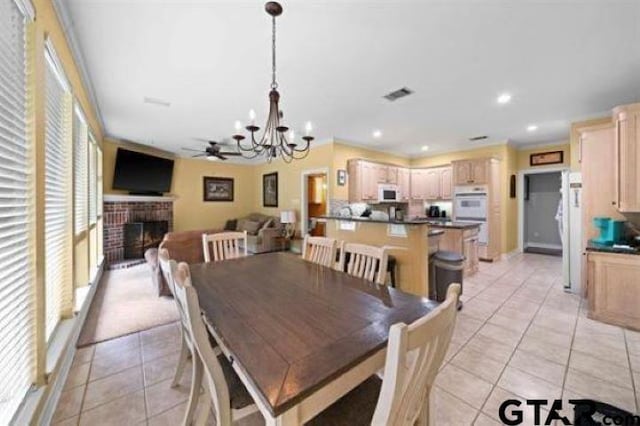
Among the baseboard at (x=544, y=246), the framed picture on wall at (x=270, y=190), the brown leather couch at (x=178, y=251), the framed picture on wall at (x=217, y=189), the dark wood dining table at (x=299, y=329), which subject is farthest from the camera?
the framed picture on wall at (x=217, y=189)

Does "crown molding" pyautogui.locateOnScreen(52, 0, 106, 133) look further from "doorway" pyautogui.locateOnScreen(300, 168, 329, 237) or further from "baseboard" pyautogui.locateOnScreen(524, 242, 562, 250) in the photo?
"baseboard" pyautogui.locateOnScreen(524, 242, 562, 250)

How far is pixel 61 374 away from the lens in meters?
1.85

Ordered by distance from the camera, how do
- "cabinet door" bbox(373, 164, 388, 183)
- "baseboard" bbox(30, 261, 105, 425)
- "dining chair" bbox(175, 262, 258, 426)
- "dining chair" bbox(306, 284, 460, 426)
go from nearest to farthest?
"dining chair" bbox(306, 284, 460, 426) < "dining chair" bbox(175, 262, 258, 426) < "baseboard" bbox(30, 261, 105, 425) < "cabinet door" bbox(373, 164, 388, 183)

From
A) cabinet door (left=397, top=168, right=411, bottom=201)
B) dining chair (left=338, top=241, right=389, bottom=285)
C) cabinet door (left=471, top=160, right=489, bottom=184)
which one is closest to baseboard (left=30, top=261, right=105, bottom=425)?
dining chair (left=338, top=241, right=389, bottom=285)


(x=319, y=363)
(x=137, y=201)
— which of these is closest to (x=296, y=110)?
(x=319, y=363)

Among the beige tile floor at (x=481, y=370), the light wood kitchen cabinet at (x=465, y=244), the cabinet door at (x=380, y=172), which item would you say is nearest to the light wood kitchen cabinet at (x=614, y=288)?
the beige tile floor at (x=481, y=370)

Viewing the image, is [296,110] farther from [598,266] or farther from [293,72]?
[598,266]

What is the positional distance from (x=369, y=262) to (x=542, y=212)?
7.49 m

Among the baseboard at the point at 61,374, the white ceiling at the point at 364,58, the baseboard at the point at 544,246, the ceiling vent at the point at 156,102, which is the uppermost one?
the ceiling vent at the point at 156,102

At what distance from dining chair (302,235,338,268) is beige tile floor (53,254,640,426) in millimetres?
1204

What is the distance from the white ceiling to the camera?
6.13 ft

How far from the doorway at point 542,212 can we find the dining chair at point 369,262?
658cm

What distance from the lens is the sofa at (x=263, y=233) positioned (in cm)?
638

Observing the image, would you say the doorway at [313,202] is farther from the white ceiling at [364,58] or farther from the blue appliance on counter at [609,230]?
the blue appliance on counter at [609,230]
